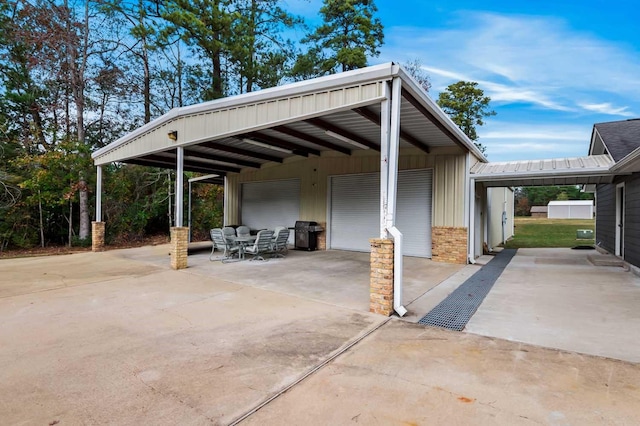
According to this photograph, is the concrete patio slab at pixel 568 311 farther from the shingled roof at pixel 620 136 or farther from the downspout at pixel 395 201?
the shingled roof at pixel 620 136

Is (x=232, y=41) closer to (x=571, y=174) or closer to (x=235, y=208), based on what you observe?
(x=235, y=208)

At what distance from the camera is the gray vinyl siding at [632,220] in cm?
736

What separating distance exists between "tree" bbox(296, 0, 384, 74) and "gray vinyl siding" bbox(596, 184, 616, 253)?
11706 mm

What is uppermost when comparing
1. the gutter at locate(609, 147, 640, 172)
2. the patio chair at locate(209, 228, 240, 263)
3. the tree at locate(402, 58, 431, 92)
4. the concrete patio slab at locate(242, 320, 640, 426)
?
the tree at locate(402, 58, 431, 92)

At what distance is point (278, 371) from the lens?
2.79m

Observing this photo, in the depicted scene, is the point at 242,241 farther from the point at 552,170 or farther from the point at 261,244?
the point at 552,170

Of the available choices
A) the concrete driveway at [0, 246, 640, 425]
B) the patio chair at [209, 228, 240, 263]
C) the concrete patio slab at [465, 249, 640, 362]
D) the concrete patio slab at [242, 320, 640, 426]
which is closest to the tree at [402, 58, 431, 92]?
the concrete patio slab at [465, 249, 640, 362]

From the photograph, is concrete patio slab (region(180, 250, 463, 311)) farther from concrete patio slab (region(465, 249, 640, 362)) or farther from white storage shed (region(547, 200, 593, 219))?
white storage shed (region(547, 200, 593, 219))

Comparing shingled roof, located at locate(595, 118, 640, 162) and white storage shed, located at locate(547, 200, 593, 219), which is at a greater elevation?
shingled roof, located at locate(595, 118, 640, 162)

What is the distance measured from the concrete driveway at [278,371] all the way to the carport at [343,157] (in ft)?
4.22

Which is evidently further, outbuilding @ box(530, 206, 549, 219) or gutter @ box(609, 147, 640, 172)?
outbuilding @ box(530, 206, 549, 219)

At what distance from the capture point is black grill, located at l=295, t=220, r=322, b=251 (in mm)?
11148

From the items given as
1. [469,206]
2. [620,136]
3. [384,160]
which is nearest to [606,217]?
[620,136]

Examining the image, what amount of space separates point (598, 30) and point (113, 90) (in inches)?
760
